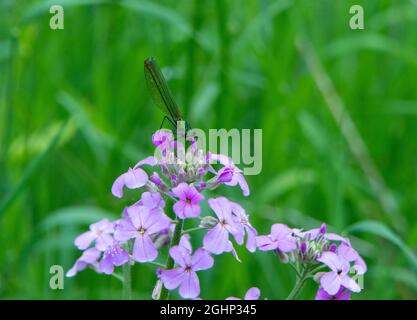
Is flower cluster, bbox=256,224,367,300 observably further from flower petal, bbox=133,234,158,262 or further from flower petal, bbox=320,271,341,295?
flower petal, bbox=133,234,158,262

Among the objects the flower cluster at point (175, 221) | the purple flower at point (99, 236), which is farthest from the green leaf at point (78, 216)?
the flower cluster at point (175, 221)

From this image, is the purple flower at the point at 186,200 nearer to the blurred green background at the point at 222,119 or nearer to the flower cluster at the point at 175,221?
the flower cluster at the point at 175,221

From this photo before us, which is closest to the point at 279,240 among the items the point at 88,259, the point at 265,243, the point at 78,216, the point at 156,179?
the point at 265,243

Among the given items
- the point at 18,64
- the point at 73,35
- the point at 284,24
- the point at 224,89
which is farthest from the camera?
the point at 73,35

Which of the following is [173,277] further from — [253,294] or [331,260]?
[331,260]

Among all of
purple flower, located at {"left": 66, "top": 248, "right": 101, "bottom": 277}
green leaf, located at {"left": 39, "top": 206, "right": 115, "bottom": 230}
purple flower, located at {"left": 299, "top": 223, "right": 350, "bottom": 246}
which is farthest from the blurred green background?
purple flower, located at {"left": 299, "top": 223, "right": 350, "bottom": 246}

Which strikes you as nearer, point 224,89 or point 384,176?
point 224,89
